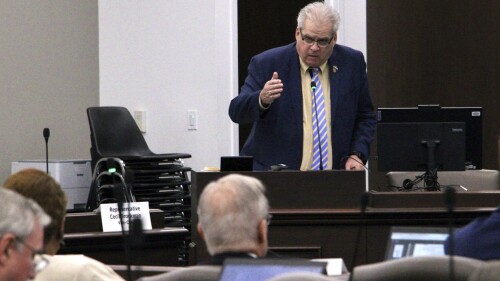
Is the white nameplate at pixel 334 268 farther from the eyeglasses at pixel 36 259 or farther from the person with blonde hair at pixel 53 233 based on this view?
the eyeglasses at pixel 36 259

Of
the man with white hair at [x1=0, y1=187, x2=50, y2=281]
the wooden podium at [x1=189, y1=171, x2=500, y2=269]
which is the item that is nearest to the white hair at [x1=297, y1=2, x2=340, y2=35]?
the wooden podium at [x1=189, y1=171, x2=500, y2=269]

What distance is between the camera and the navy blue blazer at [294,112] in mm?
5129

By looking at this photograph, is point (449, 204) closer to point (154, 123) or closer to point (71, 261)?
point (71, 261)

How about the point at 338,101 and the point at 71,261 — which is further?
the point at 338,101

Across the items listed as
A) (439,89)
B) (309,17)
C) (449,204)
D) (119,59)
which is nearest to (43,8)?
(119,59)

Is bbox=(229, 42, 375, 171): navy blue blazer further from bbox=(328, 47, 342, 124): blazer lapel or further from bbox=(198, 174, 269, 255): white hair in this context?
bbox=(198, 174, 269, 255): white hair

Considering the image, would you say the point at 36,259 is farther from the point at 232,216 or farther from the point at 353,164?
the point at 353,164

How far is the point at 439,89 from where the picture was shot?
8.05m

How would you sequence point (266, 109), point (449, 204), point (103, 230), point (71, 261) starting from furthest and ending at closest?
point (266, 109) < point (103, 230) < point (71, 261) < point (449, 204)

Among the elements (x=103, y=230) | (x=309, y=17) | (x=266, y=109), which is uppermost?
(x=309, y=17)

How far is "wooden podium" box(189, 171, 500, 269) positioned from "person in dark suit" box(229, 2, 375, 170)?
48cm

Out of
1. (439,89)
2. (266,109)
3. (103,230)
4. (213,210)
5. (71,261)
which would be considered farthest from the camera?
(439,89)

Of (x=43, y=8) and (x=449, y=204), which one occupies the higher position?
(x=43, y=8)

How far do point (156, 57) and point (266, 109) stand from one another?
3537 millimetres
